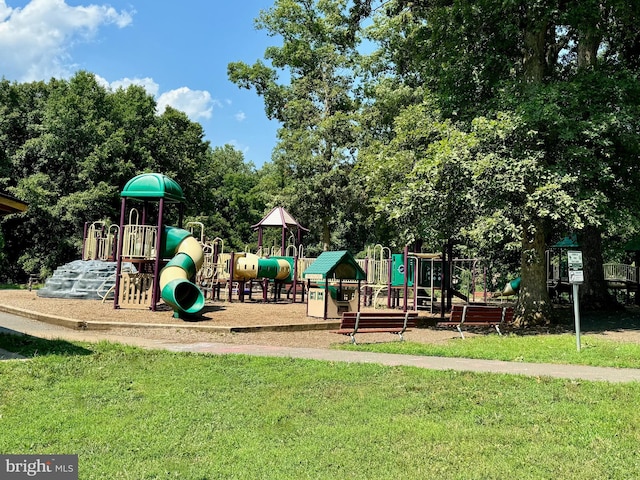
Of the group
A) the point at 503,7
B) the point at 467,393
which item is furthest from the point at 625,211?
the point at 467,393

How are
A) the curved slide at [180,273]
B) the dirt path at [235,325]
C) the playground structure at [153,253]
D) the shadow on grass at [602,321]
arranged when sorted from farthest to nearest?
the playground structure at [153,253], the shadow on grass at [602,321], the curved slide at [180,273], the dirt path at [235,325]

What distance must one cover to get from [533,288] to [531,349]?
6439mm

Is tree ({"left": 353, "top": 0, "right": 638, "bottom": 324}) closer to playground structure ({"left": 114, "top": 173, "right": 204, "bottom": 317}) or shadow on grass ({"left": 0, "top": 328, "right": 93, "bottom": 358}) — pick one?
playground structure ({"left": 114, "top": 173, "right": 204, "bottom": 317})

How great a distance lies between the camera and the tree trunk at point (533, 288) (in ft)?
54.1

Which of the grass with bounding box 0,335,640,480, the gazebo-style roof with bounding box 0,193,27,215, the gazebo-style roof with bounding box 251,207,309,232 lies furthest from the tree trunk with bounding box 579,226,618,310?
the gazebo-style roof with bounding box 0,193,27,215

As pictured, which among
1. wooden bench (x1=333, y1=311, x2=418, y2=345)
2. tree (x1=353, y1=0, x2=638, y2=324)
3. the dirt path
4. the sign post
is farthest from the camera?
tree (x1=353, y1=0, x2=638, y2=324)

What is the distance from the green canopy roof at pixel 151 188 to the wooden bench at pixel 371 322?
29.1 feet

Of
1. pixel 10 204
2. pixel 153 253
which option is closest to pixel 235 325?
pixel 153 253

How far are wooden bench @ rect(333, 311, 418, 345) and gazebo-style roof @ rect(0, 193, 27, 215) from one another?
6392mm

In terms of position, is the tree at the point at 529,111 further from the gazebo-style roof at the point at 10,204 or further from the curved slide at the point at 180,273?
the gazebo-style roof at the point at 10,204

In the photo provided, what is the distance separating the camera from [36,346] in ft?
31.3

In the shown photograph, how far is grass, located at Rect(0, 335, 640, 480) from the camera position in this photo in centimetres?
434

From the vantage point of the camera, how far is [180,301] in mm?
15641

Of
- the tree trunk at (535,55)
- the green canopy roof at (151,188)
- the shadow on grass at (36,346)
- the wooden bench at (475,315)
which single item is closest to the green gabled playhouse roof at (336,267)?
the wooden bench at (475,315)
